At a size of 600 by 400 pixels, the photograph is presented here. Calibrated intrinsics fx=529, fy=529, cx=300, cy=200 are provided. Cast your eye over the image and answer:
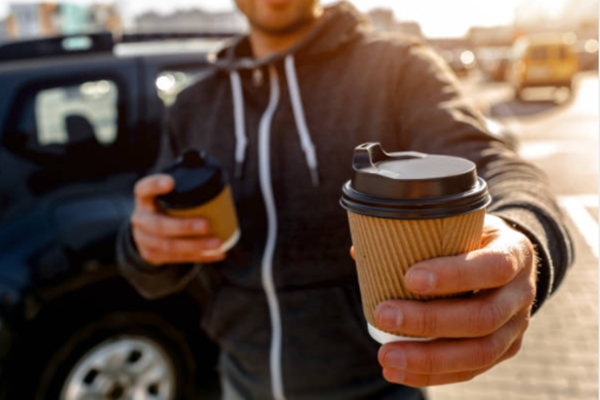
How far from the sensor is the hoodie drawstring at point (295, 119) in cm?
134

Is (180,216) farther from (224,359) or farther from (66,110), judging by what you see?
(66,110)

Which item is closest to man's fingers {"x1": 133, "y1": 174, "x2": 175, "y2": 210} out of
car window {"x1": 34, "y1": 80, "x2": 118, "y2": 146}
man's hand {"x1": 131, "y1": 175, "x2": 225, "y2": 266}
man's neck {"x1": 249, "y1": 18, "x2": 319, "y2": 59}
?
man's hand {"x1": 131, "y1": 175, "x2": 225, "y2": 266}

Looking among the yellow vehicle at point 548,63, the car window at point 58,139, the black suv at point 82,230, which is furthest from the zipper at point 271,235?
the yellow vehicle at point 548,63

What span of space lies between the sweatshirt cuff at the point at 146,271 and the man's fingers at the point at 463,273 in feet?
2.84

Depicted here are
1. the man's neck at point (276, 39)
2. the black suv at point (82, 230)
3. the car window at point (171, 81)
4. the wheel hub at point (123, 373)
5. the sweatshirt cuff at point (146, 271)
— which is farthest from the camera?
the car window at point (171, 81)

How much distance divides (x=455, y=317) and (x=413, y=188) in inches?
6.5

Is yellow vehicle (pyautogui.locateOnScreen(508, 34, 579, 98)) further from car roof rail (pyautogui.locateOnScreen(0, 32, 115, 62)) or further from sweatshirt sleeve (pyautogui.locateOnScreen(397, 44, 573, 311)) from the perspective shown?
sweatshirt sleeve (pyautogui.locateOnScreen(397, 44, 573, 311))

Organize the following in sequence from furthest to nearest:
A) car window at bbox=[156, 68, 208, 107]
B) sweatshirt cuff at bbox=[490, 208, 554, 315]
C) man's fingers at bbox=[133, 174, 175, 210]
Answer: car window at bbox=[156, 68, 208, 107], man's fingers at bbox=[133, 174, 175, 210], sweatshirt cuff at bbox=[490, 208, 554, 315]

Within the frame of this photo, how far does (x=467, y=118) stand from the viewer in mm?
1102

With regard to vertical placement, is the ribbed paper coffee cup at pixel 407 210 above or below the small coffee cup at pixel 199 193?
above

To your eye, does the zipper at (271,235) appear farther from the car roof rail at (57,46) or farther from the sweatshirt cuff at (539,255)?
the car roof rail at (57,46)

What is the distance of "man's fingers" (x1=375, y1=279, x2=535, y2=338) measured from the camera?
635mm

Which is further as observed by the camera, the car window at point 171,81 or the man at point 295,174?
the car window at point 171,81

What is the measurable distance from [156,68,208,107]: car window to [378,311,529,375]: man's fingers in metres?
2.37
